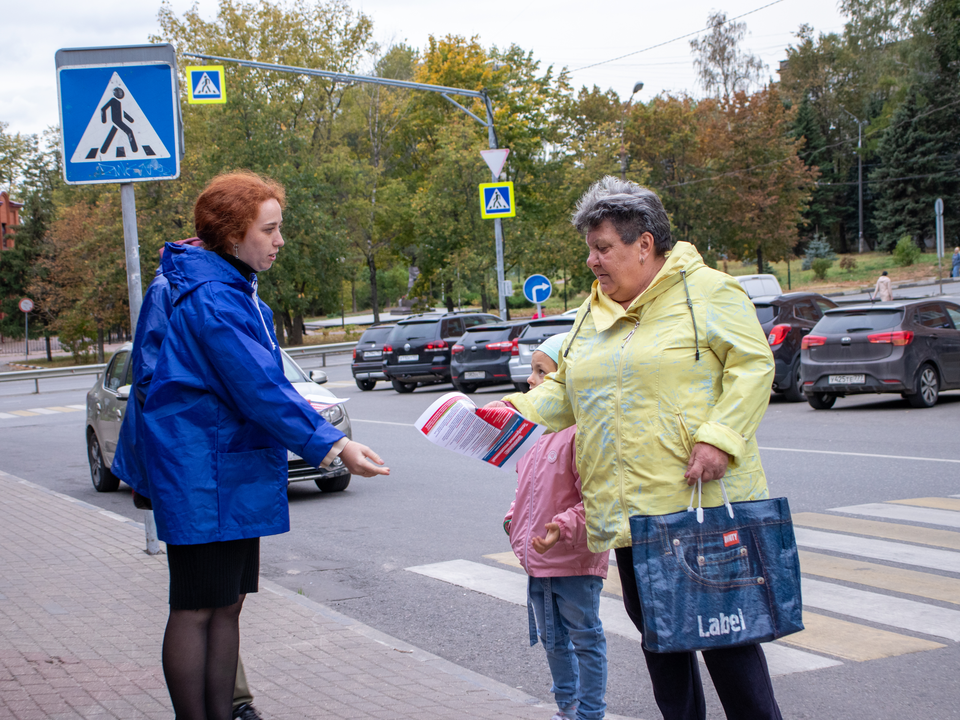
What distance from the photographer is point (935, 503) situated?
7.79 meters

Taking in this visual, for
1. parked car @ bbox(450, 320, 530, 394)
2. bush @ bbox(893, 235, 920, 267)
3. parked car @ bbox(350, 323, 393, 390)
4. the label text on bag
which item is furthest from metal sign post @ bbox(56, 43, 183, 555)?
bush @ bbox(893, 235, 920, 267)

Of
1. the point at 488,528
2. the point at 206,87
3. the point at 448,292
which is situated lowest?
the point at 488,528

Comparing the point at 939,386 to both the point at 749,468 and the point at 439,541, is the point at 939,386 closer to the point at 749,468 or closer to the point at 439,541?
the point at 439,541

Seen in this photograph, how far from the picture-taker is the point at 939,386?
572 inches

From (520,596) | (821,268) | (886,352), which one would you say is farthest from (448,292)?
(520,596)

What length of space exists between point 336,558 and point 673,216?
1521 inches

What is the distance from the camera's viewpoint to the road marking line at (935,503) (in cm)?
760

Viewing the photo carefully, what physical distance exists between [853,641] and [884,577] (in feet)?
4.05

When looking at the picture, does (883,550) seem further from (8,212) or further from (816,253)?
(8,212)

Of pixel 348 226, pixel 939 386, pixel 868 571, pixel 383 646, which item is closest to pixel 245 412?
pixel 383 646

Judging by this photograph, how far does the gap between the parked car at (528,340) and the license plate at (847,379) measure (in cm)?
616

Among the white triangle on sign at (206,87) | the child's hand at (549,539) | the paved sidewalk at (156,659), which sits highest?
the white triangle on sign at (206,87)

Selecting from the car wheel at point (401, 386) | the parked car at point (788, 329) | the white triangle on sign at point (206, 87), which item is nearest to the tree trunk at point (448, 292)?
the car wheel at point (401, 386)

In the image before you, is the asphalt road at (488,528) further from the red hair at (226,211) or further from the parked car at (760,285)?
the parked car at (760,285)
